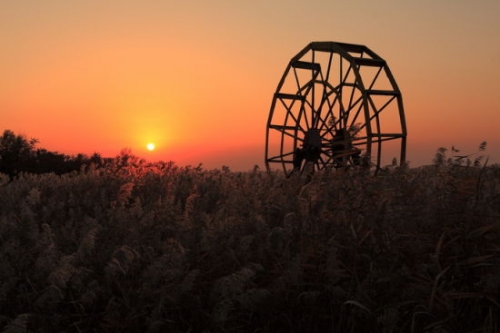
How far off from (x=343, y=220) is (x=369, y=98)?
11.8m

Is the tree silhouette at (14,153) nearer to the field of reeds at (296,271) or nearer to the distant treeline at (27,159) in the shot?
the distant treeline at (27,159)

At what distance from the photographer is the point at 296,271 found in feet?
12.3

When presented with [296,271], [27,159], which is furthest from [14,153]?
[296,271]

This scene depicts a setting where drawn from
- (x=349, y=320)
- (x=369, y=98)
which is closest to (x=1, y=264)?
(x=349, y=320)

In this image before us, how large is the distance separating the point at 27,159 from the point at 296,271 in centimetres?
2112

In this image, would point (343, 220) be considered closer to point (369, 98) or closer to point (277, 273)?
point (277, 273)

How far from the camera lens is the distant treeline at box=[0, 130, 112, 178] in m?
22.2

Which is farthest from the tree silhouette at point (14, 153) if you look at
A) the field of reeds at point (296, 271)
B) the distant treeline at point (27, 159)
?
the field of reeds at point (296, 271)

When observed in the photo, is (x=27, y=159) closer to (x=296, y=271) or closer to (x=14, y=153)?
(x=14, y=153)

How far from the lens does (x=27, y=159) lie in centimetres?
2267

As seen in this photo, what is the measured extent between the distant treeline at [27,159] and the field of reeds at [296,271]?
58.5ft

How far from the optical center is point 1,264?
423 cm

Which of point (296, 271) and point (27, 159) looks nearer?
point (296, 271)

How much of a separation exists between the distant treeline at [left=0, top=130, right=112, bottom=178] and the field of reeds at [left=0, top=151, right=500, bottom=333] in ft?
58.5
